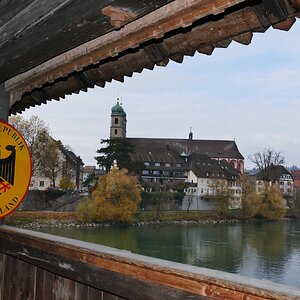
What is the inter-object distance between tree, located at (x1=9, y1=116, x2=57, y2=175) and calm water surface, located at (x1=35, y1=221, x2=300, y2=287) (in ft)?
21.7

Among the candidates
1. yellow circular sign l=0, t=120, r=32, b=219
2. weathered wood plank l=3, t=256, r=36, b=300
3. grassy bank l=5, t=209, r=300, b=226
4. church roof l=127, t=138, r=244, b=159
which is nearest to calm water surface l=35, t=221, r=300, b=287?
grassy bank l=5, t=209, r=300, b=226

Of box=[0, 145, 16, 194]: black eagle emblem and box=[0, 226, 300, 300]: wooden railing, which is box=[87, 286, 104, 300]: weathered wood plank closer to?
box=[0, 226, 300, 300]: wooden railing

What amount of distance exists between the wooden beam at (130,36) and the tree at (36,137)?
123 feet

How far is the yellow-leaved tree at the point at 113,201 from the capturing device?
41.4 metres

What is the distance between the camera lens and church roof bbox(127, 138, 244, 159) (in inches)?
3123

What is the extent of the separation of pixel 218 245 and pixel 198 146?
5282cm

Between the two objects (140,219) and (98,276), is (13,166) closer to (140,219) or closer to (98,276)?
(98,276)

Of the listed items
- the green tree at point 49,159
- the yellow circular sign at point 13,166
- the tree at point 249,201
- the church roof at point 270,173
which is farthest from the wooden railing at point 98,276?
the church roof at point 270,173

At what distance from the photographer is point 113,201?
42.3m

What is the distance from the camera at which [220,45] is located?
1.90 m

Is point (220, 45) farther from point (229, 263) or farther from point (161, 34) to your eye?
point (229, 263)

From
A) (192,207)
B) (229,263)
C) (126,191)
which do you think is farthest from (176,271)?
(192,207)

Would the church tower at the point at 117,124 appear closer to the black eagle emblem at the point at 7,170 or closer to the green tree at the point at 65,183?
the green tree at the point at 65,183

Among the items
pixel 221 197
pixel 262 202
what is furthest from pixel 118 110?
pixel 262 202
